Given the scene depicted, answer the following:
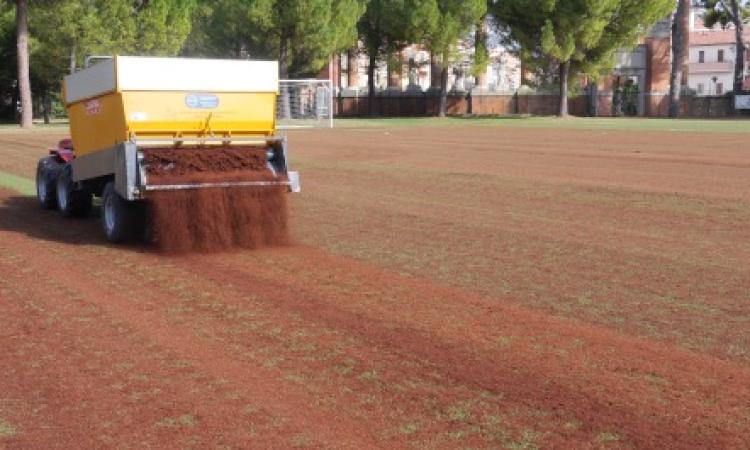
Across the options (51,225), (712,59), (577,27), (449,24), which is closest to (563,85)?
(577,27)

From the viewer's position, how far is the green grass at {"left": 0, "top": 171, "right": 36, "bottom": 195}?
64.4 feet

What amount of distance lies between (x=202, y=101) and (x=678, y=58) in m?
63.7

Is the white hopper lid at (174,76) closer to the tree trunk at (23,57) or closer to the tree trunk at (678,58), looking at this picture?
Result: the tree trunk at (23,57)

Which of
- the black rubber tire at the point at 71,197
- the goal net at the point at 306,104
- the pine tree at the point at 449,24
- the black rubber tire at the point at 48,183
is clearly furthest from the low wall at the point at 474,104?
the black rubber tire at the point at 71,197

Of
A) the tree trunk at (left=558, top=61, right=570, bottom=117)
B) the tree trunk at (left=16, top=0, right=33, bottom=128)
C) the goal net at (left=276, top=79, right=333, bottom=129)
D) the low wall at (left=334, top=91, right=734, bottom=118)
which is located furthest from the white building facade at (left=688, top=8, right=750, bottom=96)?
the tree trunk at (left=16, top=0, right=33, bottom=128)

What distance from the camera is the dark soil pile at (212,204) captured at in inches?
472

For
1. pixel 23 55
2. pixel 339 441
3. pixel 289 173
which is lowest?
pixel 339 441

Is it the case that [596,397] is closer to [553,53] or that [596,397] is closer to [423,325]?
[423,325]

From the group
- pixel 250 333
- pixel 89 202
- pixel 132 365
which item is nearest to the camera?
pixel 132 365

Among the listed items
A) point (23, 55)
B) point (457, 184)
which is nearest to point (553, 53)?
point (23, 55)

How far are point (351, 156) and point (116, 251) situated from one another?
1692cm

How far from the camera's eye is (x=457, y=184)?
20.0 metres

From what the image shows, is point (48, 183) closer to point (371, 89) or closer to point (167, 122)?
point (167, 122)

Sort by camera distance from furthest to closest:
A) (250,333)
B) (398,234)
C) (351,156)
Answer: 1. (351,156)
2. (398,234)
3. (250,333)
